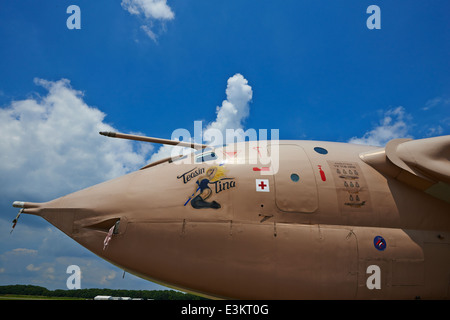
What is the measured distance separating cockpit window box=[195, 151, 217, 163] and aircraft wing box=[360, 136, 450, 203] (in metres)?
4.36

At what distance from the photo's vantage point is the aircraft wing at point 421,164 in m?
7.61

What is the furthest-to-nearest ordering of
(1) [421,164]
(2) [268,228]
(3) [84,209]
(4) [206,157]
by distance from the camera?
(4) [206,157] < (1) [421,164] < (3) [84,209] < (2) [268,228]

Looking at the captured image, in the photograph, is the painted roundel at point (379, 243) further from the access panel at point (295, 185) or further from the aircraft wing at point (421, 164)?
the aircraft wing at point (421, 164)

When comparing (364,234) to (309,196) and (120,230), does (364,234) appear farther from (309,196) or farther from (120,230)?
(120,230)

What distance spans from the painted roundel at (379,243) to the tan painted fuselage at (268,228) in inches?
1.0

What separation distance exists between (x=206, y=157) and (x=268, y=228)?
257cm

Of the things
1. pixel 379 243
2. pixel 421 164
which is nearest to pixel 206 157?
pixel 379 243

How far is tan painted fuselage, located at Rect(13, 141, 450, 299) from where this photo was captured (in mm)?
6543

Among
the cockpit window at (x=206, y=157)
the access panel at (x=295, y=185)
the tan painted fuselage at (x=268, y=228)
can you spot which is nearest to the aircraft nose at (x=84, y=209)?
the tan painted fuselage at (x=268, y=228)

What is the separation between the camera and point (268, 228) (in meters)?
6.72

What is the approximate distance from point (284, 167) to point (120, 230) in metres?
4.18

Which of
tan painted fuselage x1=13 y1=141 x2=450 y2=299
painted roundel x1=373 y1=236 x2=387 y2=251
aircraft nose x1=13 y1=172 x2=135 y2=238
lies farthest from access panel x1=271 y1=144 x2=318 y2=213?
aircraft nose x1=13 y1=172 x2=135 y2=238

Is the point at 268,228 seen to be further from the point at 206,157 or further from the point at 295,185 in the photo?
the point at 206,157
